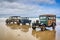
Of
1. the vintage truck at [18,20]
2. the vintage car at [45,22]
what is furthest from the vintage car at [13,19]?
the vintage car at [45,22]

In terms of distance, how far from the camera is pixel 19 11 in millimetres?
1989

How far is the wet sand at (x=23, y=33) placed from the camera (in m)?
1.95

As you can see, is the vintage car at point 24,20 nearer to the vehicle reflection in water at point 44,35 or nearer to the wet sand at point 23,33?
the wet sand at point 23,33

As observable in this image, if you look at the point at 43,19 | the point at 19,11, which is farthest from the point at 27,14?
the point at 43,19

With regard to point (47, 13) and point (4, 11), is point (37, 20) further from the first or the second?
point (4, 11)

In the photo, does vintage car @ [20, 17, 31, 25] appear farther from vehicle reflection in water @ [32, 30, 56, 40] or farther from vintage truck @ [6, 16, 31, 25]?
vehicle reflection in water @ [32, 30, 56, 40]

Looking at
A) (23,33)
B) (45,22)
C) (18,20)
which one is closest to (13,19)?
(18,20)

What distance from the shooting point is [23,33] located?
1958mm

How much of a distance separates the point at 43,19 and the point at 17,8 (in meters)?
0.45

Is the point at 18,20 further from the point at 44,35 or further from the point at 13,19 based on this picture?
the point at 44,35

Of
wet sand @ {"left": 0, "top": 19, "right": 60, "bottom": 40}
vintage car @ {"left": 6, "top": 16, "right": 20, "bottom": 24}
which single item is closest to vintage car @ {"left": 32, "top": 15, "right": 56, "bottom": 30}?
wet sand @ {"left": 0, "top": 19, "right": 60, "bottom": 40}

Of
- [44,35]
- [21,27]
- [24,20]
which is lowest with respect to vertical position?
[44,35]

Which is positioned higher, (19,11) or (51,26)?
(19,11)

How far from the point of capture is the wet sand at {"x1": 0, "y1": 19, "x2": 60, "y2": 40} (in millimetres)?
1947
